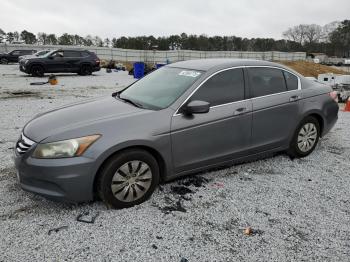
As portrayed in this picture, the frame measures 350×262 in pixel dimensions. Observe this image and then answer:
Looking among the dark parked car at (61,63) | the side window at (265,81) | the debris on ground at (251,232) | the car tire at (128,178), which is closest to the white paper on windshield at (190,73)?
the side window at (265,81)

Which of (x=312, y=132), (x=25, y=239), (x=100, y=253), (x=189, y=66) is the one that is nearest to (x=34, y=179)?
(x=25, y=239)

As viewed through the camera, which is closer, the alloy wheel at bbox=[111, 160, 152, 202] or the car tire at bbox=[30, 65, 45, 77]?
the alloy wheel at bbox=[111, 160, 152, 202]

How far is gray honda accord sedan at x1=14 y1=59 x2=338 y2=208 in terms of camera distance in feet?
10.7

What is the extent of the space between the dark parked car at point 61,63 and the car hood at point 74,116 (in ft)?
52.9

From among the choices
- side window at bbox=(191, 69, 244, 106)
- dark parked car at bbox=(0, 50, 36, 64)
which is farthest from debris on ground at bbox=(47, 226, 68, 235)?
dark parked car at bbox=(0, 50, 36, 64)

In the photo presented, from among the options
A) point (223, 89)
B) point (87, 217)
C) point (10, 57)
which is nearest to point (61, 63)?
point (10, 57)

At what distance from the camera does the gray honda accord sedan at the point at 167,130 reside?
3.25 meters

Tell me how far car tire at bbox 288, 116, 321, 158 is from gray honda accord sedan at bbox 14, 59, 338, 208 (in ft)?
0.05

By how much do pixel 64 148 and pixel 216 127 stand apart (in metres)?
1.80

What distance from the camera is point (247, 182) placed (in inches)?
168

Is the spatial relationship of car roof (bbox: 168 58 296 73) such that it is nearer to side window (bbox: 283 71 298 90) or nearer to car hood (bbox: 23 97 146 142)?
side window (bbox: 283 71 298 90)

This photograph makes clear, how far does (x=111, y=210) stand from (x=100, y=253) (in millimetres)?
701

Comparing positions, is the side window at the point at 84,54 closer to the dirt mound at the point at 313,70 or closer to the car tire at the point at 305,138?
the car tire at the point at 305,138

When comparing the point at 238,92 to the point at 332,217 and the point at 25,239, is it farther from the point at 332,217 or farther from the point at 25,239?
→ the point at 25,239
